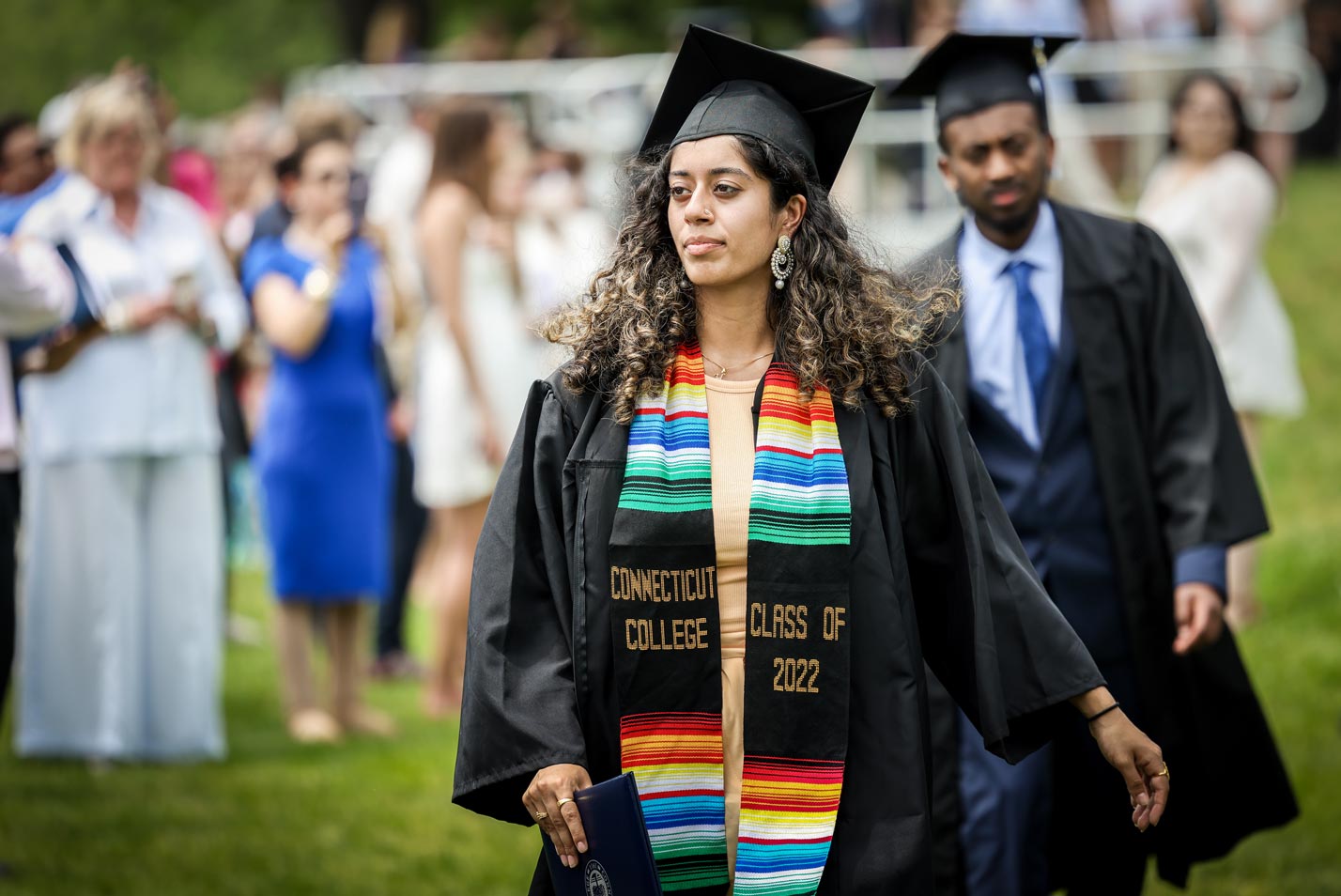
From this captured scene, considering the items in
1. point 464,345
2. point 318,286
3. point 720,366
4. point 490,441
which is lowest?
point 490,441

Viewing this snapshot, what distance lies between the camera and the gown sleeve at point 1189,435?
4.73 meters

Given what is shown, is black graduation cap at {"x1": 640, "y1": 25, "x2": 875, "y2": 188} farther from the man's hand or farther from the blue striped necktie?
the man's hand

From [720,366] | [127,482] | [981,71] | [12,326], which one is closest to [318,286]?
[127,482]

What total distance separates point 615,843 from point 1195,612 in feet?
7.12

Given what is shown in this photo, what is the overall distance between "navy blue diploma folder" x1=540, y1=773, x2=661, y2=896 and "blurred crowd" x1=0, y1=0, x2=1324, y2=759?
130 inches

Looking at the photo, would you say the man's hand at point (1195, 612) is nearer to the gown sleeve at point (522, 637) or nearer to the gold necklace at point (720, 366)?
the gold necklace at point (720, 366)

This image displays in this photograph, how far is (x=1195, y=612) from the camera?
4672 millimetres

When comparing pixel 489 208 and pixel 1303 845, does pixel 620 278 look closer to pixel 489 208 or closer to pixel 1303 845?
pixel 1303 845

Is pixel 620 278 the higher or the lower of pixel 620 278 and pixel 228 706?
the higher

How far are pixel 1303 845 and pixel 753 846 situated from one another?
335cm

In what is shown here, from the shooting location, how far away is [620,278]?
Result: 12.2ft

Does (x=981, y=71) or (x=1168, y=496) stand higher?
(x=981, y=71)

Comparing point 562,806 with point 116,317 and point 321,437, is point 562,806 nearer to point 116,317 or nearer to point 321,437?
point 116,317

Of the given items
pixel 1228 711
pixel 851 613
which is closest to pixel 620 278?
pixel 851 613
